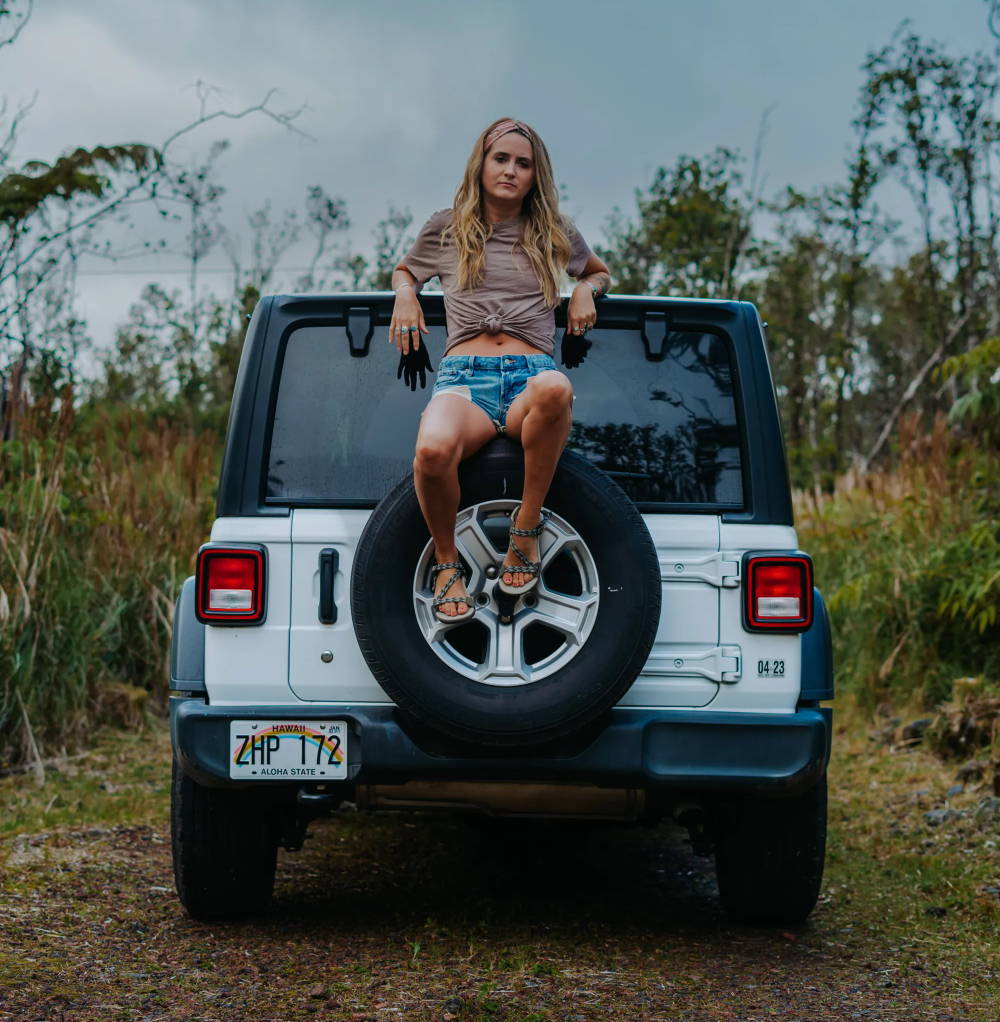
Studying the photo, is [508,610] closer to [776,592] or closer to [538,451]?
[538,451]

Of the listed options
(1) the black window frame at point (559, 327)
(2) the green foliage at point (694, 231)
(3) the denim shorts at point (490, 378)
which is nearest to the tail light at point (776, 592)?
(1) the black window frame at point (559, 327)

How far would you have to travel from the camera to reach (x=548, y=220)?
357 cm

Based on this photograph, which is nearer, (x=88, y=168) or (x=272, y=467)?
(x=272, y=467)

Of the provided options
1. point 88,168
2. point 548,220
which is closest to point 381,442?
point 548,220

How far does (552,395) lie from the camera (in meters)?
3.02

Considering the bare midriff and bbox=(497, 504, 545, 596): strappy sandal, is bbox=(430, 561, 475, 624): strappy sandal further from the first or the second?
the bare midriff

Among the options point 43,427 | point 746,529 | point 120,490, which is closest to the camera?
point 746,529

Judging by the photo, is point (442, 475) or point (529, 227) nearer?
point (442, 475)

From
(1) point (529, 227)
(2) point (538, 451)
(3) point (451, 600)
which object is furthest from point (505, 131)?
(3) point (451, 600)

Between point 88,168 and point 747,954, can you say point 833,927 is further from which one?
point 88,168

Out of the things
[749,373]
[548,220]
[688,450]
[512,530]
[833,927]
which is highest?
[548,220]

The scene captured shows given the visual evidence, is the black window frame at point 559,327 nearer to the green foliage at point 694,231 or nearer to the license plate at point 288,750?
the license plate at point 288,750

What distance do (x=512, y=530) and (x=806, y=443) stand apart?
16094 mm

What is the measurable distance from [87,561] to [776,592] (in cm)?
422
